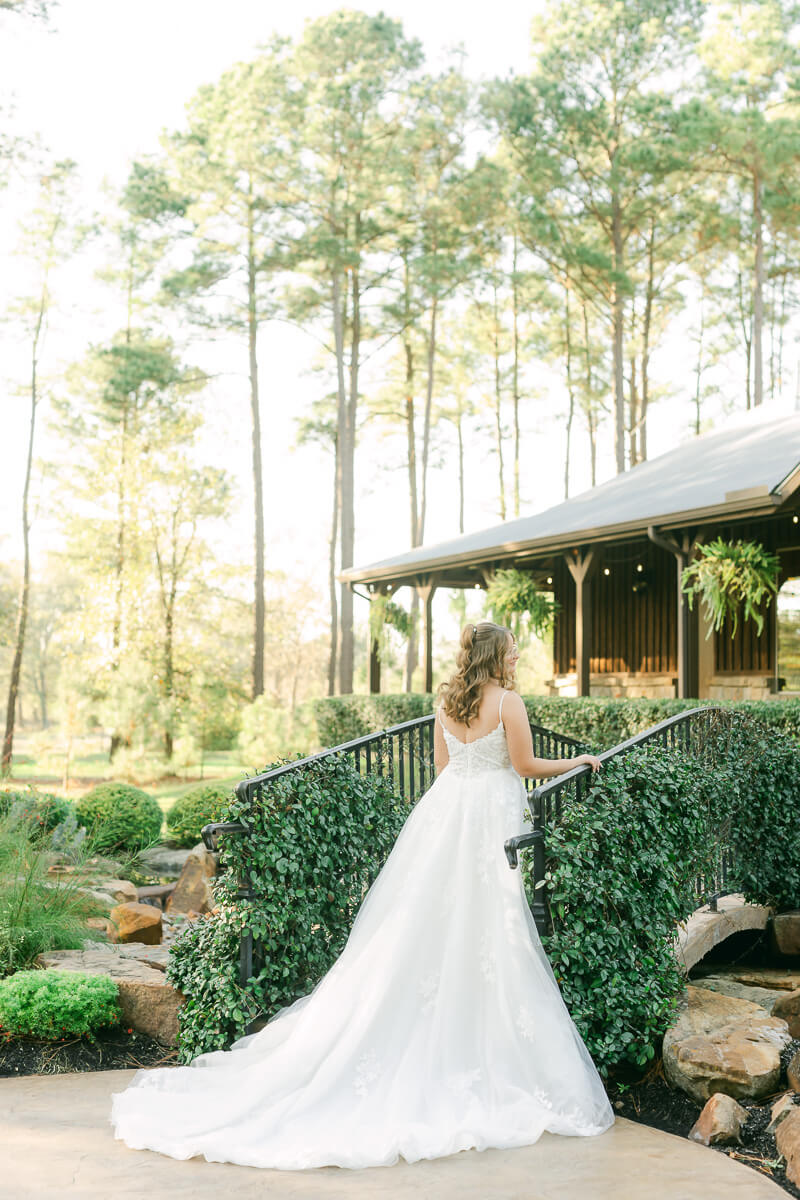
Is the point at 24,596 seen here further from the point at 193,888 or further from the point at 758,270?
the point at 758,270

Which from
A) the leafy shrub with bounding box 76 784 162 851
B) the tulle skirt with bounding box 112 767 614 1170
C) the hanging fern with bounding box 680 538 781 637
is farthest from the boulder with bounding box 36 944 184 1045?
the hanging fern with bounding box 680 538 781 637

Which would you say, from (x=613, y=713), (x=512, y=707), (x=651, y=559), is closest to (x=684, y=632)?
(x=613, y=713)

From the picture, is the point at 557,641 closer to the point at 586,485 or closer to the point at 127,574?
the point at 127,574

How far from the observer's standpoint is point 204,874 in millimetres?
8820

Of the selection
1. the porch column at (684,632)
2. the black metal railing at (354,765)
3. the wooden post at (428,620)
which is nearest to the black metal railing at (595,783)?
the black metal railing at (354,765)

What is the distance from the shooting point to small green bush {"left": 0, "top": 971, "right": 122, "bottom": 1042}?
16.4 feet

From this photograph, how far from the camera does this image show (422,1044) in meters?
3.95

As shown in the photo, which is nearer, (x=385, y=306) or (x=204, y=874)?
(x=204, y=874)

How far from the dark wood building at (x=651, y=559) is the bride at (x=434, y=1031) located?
7.35 metres

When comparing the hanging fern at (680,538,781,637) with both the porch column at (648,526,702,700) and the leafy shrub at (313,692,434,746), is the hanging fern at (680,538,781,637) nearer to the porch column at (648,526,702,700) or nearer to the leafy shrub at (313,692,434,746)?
the porch column at (648,526,702,700)

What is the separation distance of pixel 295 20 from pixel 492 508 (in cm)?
1643

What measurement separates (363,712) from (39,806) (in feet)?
25.8

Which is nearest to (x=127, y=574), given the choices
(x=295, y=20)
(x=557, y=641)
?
(x=557, y=641)

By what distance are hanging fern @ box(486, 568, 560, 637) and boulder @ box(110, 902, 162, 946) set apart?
29.8 feet
